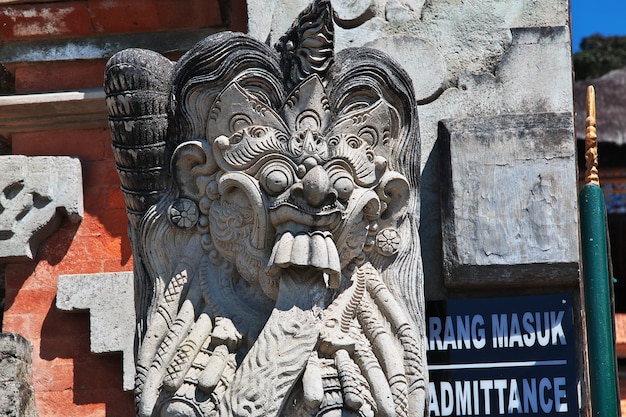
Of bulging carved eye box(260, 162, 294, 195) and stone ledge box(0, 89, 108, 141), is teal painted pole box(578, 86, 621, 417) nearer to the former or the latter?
bulging carved eye box(260, 162, 294, 195)

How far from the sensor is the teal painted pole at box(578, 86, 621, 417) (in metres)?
5.16

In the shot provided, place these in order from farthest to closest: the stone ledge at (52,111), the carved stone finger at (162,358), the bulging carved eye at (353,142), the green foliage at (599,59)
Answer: the green foliage at (599,59) → the stone ledge at (52,111) → the bulging carved eye at (353,142) → the carved stone finger at (162,358)

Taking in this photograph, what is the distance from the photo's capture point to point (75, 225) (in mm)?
5754

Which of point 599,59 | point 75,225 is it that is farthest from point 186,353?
point 599,59

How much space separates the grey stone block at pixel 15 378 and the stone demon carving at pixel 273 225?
2.85ft

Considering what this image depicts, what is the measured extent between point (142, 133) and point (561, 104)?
1.70 metres

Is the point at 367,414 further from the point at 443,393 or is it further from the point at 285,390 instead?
the point at 443,393

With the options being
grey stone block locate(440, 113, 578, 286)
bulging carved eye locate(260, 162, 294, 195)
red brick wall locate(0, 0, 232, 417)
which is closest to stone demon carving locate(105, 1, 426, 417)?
bulging carved eye locate(260, 162, 294, 195)

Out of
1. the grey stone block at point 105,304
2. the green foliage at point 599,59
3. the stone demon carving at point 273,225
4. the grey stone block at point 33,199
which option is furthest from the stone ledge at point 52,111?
the green foliage at point 599,59

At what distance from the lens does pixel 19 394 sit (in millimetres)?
5207

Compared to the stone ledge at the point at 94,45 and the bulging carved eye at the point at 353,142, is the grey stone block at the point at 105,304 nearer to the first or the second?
the stone ledge at the point at 94,45

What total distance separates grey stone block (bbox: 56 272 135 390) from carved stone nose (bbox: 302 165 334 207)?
4.81 ft

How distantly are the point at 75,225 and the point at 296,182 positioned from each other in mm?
1697

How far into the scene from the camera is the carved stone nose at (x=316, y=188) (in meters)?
4.30
